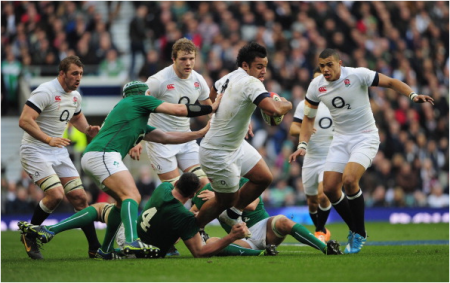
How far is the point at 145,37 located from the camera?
23203 mm

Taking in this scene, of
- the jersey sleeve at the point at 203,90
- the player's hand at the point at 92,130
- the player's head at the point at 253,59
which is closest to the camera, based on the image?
Answer: the player's head at the point at 253,59

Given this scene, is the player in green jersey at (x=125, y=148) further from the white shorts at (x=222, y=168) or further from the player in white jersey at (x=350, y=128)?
the player in white jersey at (x=350, y=128)

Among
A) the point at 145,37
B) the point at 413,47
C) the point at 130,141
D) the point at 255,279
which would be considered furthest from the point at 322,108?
the point at 413,47

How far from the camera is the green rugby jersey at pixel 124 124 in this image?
9812 millimetres

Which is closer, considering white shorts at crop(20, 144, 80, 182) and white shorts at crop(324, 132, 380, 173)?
white shorts at crop(324, 132, 380, 173)

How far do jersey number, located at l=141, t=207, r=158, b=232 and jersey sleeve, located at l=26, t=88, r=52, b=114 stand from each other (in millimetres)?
2495

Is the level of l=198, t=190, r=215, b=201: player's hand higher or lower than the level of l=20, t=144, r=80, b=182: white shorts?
lower

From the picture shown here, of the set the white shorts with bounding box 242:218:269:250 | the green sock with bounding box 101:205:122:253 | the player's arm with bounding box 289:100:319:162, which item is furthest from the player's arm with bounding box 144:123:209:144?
the player's arm with bounding box 289:100:319:162

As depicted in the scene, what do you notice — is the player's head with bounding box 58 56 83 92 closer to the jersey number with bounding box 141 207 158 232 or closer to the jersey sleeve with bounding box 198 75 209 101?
the jersey sleeve with bounding box 198 75 209 101

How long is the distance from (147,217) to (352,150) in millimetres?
3052

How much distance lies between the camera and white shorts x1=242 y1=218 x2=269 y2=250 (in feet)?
33.9

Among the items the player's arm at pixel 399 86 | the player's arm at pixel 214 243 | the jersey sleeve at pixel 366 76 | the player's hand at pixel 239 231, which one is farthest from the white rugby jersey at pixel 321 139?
the player's hand at pixel 239 231

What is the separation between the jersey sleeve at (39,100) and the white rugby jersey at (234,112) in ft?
8.23

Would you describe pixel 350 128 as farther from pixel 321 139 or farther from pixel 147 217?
pixel 147 217
